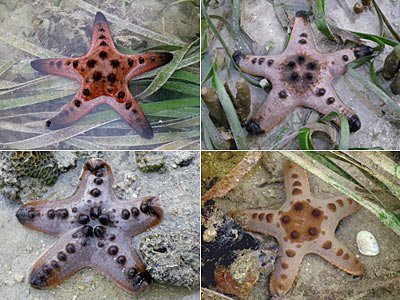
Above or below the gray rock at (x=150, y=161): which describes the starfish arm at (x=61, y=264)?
below

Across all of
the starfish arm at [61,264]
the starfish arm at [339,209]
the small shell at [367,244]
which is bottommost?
the starfish arm at [61,264]

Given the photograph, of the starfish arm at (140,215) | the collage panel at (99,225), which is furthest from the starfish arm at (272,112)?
the starfish arm at (140,215)

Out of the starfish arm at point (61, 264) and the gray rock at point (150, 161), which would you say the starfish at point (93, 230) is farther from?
the gray rock at point (150, 161)

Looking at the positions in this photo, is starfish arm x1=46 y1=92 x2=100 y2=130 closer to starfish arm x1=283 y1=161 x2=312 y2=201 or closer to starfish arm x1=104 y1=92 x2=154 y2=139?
starfish arm x1=104 y1=92 x2=154 y2=139

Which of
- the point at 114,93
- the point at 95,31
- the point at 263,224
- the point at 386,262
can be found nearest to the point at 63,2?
the point at 95,31

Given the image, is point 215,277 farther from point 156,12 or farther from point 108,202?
point 156,12

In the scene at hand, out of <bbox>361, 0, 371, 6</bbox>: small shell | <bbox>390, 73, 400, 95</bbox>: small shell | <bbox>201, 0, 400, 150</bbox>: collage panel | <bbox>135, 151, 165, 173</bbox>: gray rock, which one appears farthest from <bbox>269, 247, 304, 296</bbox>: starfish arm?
<bbox>361, 0, 371, 6</bbox>: small shell
